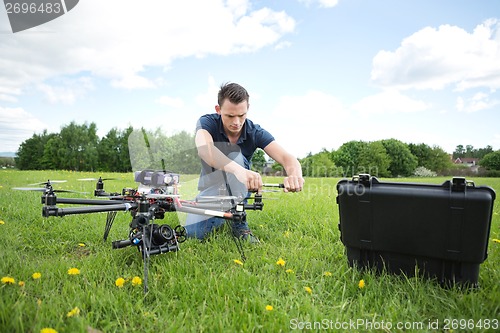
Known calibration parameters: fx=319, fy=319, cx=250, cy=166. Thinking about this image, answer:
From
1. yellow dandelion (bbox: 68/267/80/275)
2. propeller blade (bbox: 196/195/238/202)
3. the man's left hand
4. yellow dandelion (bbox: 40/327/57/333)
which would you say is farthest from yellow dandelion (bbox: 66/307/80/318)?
the man's left hand

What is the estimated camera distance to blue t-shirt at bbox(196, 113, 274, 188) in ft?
13.3

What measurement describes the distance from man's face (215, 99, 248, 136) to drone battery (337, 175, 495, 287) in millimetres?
1537

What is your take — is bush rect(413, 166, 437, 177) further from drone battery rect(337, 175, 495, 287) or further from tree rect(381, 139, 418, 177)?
drone battery rect(337, 175, 495, 287)

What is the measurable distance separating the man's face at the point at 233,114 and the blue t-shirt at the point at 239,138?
22 centimetres

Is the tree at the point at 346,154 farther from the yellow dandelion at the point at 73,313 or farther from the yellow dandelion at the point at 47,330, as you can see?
the yellow dandelion at the point at 47,330

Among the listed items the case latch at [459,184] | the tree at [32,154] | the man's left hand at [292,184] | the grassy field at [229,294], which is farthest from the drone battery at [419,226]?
the tree at [32,154]

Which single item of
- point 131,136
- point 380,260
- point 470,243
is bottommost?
point 380,260

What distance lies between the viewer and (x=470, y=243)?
2.29m

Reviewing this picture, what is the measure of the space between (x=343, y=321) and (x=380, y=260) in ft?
2.67

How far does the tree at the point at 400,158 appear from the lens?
60.6 feet

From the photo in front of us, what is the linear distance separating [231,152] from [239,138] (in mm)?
241

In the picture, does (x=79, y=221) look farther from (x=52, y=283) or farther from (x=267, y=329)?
(x=267, y=329)

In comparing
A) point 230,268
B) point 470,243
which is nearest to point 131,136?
A: point 230,268

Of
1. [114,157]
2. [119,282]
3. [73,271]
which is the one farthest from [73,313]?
[114,157]
